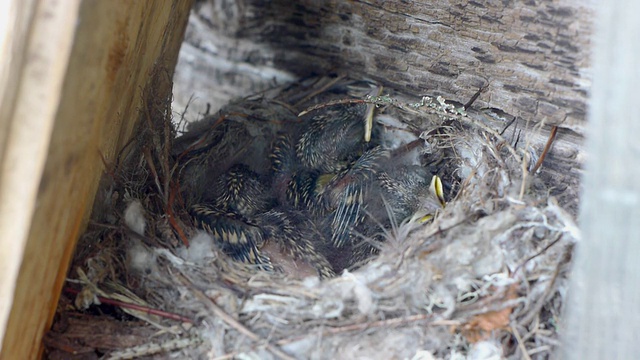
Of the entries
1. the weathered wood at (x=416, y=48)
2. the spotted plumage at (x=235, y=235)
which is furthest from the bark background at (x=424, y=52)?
the spotted plumage at (x=235, y=235)

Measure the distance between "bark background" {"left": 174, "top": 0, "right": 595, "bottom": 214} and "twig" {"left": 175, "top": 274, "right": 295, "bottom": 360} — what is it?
2.28 ft

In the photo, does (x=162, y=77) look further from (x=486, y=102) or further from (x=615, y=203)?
(x=615, y=203)

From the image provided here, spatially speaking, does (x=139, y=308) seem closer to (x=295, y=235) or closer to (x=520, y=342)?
(x=295, y=235)

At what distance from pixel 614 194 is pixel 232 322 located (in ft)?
2.28

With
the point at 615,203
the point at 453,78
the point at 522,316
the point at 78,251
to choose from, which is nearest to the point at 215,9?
the point at 453,78

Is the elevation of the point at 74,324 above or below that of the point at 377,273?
below

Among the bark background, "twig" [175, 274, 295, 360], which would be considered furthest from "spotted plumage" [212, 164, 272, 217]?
"twig" [175, 274, 295, 360]

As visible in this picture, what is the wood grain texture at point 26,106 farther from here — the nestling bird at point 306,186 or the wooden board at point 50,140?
the nestling bird at point 306,186

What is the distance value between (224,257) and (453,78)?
70 cm

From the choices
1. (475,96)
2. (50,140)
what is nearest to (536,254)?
(475,96)

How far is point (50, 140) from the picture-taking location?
0.92 m

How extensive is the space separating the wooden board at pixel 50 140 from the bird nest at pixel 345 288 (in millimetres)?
134

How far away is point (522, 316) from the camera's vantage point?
1084mm

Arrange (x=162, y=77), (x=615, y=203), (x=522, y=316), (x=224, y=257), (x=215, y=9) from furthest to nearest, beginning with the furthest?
(x=215, y=9) → (x=162, y=77) → (x=224, y=257) → (x=522, y=316) → (x=615, y=203)
